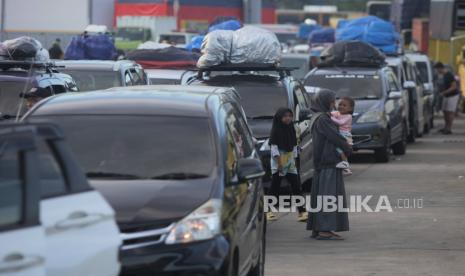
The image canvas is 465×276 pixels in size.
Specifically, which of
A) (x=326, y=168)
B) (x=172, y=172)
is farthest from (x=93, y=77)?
(x=172, y=172)

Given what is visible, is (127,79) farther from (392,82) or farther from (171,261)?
(171,261)

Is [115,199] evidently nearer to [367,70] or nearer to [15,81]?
[15,81]

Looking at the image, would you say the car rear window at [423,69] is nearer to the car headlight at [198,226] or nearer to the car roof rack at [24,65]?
the car roof rack at [24,65]

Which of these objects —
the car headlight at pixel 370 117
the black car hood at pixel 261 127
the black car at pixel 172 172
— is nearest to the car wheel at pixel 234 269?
the black car at pixel 172 172

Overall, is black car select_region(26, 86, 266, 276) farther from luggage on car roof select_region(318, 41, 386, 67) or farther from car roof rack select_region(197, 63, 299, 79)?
luggage on car roof select_region(318, 41, 386, 67)

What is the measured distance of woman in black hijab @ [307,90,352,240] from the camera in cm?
1423

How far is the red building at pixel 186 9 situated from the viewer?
5666cm

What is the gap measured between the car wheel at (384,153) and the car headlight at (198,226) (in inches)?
624

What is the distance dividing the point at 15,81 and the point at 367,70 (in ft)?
35.2

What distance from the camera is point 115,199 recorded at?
9.12 meters

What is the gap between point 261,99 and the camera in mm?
18047

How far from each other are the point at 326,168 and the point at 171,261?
5950mm

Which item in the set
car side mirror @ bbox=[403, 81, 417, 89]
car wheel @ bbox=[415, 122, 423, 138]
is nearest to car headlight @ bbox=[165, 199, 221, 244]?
car side mirror @ bbox=[403, 81, 417, 89]

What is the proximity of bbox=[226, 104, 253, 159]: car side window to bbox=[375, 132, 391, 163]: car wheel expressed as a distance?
13.6 meters
